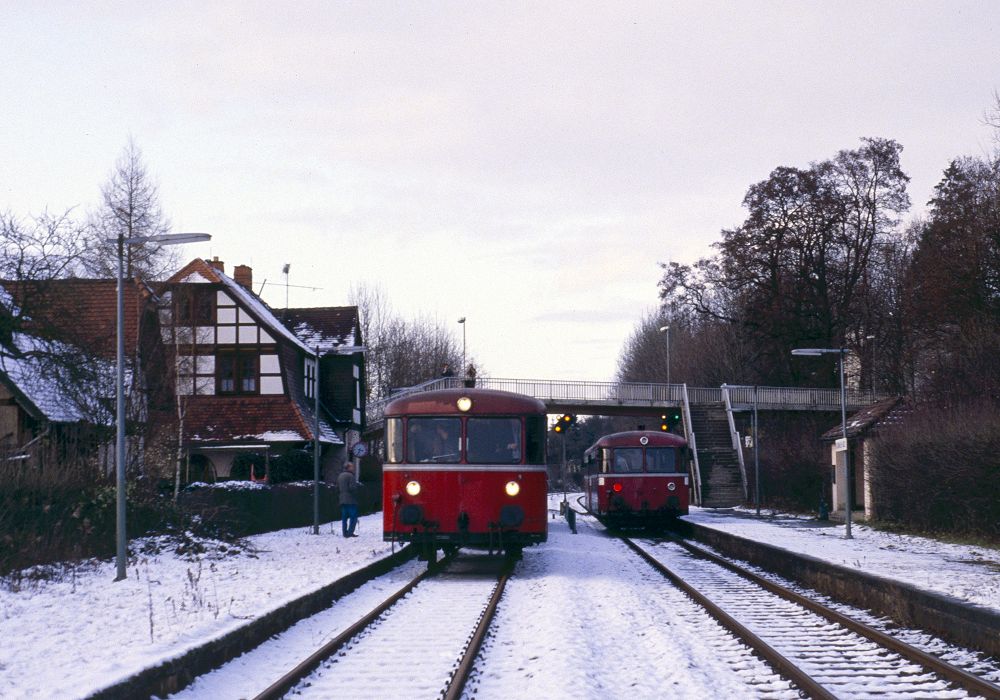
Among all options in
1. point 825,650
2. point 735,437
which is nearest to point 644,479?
point 825,650

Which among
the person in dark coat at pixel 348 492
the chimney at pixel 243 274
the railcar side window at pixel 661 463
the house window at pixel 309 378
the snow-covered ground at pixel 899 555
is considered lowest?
the snow-covered ground at pixel 899 555

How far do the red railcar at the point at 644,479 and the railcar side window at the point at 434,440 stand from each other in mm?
13137

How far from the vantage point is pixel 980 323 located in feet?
109

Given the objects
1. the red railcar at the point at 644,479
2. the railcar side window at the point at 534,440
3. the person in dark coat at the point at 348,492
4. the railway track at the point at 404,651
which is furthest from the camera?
the red railcar at the point at 644,479

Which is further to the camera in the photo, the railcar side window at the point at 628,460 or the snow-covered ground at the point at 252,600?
the railcar side window at the point at 628,460

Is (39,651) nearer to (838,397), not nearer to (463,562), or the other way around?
(463,562)

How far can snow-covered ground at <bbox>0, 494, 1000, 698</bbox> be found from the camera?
9695 millimetres

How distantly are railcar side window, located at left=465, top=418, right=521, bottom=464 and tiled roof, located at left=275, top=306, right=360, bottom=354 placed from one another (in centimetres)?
3474

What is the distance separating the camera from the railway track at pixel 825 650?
9516 mm

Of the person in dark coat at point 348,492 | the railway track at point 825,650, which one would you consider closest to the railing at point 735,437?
the person in dark coat at point 348,492

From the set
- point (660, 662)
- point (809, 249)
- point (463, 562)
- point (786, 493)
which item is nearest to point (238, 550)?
point (463, 562)

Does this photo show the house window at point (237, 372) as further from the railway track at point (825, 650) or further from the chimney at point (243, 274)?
the railway track at point (825, 650)

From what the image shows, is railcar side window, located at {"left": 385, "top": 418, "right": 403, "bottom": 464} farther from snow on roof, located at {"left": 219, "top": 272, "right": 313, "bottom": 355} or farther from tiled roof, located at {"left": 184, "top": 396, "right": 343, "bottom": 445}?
snow on roof, located at {"left": 219, "top": 272, "right": 313, "bottom": 355}

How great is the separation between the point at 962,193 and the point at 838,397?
1787cm
